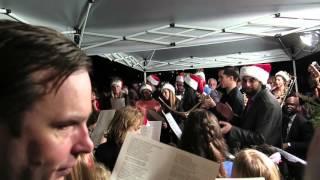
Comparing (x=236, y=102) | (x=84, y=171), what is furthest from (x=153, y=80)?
(x=84, y=171)

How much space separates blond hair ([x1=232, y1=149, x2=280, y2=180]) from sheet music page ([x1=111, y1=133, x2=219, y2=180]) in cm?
84

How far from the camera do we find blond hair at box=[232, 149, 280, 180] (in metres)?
1.77

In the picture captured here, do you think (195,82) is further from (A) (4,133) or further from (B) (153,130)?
(A) (4,133)

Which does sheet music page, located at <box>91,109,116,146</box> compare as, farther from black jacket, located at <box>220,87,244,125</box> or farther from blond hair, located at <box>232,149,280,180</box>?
black jacket, located at <box>220,87,244,125</box>

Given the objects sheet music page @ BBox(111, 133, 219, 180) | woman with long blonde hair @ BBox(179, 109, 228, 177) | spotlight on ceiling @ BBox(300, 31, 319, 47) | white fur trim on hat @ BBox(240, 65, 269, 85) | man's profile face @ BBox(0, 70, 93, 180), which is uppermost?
spotlight on ceiling @ BBox(300, 31, 319, 47)

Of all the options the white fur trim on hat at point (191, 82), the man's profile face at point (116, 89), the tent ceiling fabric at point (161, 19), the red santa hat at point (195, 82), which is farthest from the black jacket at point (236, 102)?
the man's profile face at point (116, 89)

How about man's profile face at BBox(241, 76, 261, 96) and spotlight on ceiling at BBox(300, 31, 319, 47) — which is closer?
man's profile face at BBox(241, 76, 261, 96)

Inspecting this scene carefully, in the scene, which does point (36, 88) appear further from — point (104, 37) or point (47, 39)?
point (104, 37)

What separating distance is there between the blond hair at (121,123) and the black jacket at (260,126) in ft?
2.39

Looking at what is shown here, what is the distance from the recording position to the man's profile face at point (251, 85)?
339 cm

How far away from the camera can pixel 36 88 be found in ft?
1.52

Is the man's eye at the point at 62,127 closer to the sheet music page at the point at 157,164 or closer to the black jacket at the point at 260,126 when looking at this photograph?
the sheet music page at the point at 157,164

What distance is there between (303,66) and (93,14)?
4.77m

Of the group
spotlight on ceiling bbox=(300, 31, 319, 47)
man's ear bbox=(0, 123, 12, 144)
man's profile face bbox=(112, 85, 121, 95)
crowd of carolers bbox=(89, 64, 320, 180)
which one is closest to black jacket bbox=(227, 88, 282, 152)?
crowd of carolers bbox=(89, 64, 320, 180)
